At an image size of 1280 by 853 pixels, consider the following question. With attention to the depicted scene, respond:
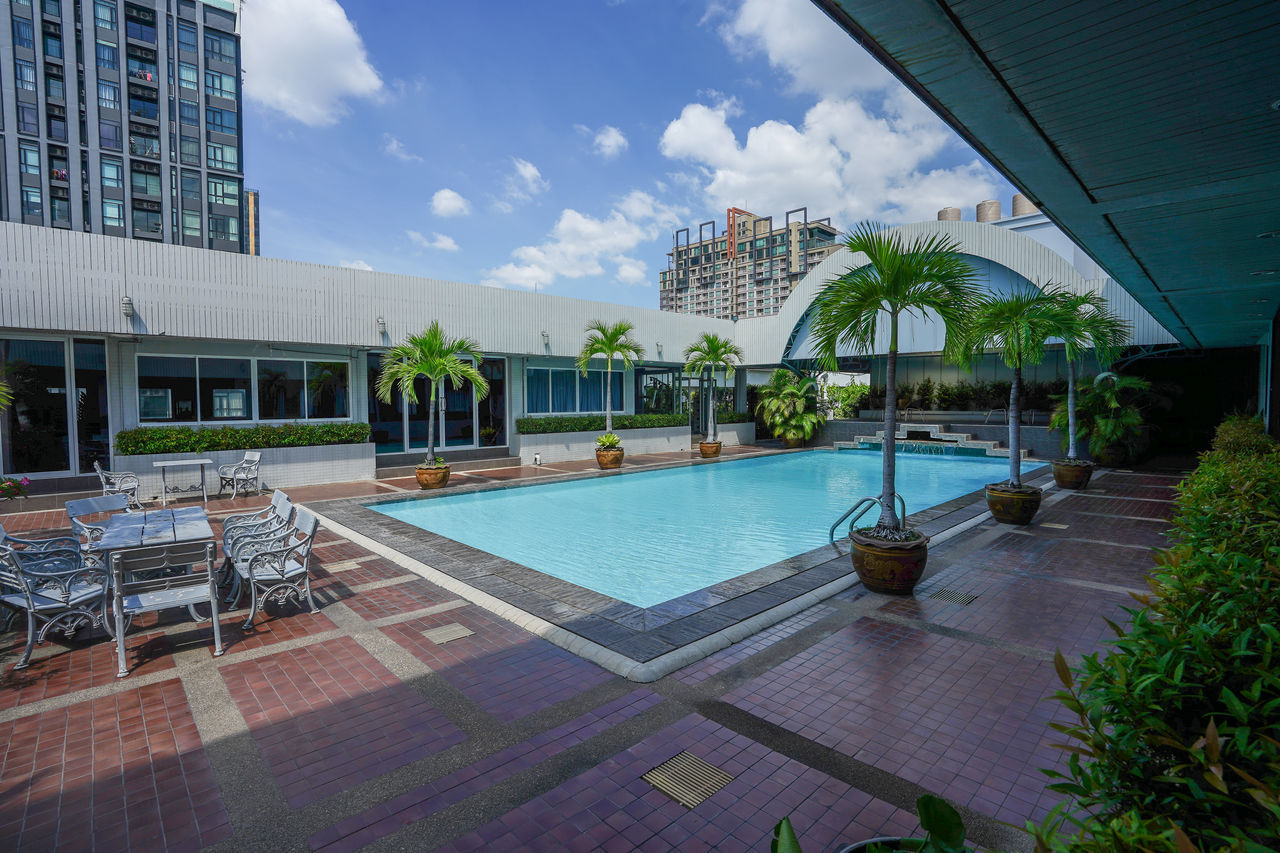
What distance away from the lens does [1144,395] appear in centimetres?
1830

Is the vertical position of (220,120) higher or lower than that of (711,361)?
higher

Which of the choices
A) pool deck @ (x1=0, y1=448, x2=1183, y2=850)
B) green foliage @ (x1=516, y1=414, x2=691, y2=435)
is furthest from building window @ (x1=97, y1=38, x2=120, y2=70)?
pool deck @ (x1=0, y1=448, x2=1183, y2=850)

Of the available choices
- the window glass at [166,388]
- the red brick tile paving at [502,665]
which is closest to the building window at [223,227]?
the window glass at [166,388]

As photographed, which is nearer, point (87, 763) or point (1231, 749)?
point (1231, 749)

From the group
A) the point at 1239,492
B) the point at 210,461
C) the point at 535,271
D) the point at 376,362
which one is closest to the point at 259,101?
the point at 535,271

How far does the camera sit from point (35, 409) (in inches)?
449

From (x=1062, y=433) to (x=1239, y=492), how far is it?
55.6 feet

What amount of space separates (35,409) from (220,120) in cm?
5467

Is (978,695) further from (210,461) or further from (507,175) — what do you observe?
(507,175)

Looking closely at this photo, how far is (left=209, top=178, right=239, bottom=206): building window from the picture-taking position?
50719mm

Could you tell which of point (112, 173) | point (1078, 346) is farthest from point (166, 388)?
point (112, 173)

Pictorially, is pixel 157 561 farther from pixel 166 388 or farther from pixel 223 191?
pixel 223 191

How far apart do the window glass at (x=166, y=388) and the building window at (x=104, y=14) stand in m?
54.3

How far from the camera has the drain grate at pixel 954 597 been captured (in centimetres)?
604
